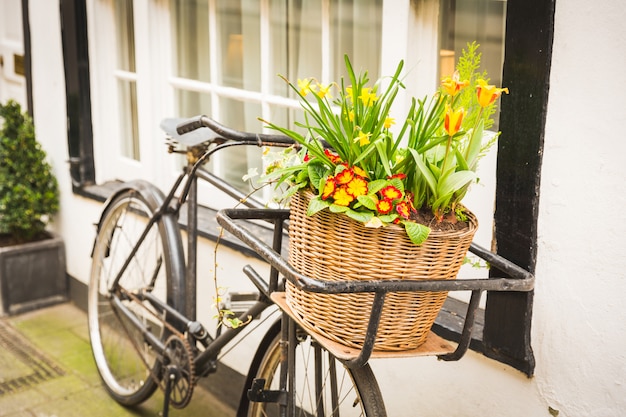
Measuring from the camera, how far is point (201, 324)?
10.8ft

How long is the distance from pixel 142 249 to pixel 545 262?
2.54 m

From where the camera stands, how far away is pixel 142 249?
14.4 ft

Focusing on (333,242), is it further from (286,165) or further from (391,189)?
(286,165)

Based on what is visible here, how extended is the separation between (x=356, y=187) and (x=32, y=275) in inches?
145

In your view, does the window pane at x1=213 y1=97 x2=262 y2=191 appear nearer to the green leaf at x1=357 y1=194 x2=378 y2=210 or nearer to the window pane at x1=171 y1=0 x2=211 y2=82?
the window pane at x1=171 y1=0 x2=211 y2=82

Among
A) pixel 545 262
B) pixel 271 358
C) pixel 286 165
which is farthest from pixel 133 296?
pixel 545 262

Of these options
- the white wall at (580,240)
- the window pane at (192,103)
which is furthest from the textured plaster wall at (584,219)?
the window pane at (192,103)

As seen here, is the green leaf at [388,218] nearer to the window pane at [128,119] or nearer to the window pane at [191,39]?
the window pane at [191,39]

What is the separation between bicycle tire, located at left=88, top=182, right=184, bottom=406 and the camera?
342cm

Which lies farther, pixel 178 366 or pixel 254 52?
pixel 254 52

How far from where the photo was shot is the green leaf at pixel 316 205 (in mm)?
1854

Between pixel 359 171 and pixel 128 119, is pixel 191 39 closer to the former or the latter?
pixel 128 119

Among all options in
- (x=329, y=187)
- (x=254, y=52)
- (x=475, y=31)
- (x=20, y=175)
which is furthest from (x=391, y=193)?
(x=20, y=175)

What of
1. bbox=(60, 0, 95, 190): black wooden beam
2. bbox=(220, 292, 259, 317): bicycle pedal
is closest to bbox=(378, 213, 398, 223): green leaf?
bbox=(220, 292, 259, 317): bicycle pedal
